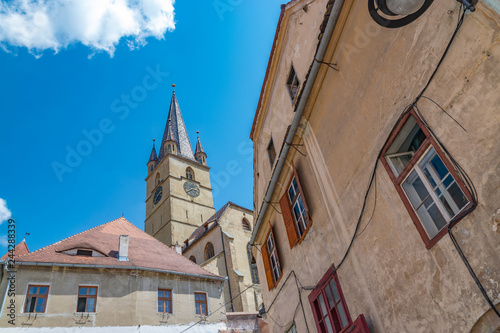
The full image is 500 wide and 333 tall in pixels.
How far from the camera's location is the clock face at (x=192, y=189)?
44.9 meters

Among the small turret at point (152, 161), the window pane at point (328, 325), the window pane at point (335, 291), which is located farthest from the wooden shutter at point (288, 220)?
the small turret at point (152, 161)

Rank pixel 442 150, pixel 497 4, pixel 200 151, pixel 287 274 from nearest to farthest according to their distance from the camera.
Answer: pixel 497 4 → pixel 442 150 → pixel 287 274 → pixel 200 151

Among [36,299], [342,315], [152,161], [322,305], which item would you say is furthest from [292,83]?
[152,161]

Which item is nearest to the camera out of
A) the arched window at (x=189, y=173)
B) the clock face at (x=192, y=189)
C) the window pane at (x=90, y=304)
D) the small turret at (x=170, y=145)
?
the window pane at (x=90, y=304)

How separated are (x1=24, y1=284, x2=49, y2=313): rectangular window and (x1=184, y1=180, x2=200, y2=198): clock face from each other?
30.8 metres

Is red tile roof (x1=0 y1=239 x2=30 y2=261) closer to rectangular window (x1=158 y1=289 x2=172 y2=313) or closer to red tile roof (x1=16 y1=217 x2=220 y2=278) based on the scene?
red tile roof (x1=16 y1=217 x2=220 y2=278)

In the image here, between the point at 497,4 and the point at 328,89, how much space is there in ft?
12.0

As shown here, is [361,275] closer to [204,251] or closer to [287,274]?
[287,274]

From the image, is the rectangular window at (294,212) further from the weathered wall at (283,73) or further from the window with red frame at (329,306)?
the weathered wall at (283,73)

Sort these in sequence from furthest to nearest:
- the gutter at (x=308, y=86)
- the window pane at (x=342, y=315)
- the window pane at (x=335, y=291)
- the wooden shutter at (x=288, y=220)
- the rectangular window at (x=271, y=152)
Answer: the rectangular window at (x=271, y=152) → the wooden shutter at (x=288, y=220) → the window pane at (x=335, y=291) → the window pane at (x=342, y=315) → the gutter at (x=308, y=86)

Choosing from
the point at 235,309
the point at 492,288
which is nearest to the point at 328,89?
the point at 492,288

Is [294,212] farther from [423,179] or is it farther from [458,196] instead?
[458,196]

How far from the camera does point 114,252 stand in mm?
16938

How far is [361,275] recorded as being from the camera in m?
5.96
